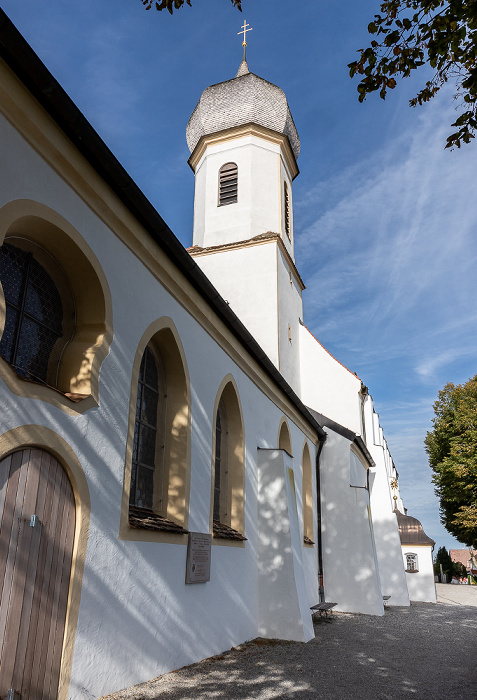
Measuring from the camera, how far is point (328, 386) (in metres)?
19.5

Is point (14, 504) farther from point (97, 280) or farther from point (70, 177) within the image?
point (70, 177)

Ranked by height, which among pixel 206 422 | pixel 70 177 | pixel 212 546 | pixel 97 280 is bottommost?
pixel 212 546

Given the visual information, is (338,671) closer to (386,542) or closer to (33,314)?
(33,314)

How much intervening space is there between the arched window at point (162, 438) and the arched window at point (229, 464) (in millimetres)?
2227

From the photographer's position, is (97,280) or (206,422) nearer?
(97,280)

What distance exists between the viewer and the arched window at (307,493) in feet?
51.0

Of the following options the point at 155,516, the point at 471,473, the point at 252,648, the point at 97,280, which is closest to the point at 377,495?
the point at 471,473

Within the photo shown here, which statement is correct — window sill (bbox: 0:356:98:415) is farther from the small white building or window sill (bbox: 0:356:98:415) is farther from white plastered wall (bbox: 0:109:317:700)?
the small white building

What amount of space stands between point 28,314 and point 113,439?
1.47 metres

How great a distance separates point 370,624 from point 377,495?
891cm

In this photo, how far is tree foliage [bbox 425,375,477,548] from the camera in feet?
89.3

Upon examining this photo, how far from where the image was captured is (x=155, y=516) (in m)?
7.00

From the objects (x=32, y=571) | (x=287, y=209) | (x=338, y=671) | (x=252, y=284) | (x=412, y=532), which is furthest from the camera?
(x=412, y=532)

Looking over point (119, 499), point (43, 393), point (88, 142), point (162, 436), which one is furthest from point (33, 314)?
point (162, 436)
